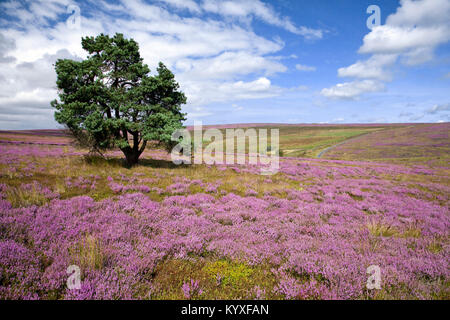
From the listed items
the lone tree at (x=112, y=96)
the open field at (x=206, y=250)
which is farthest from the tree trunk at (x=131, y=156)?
the open field at (x=206, y=250)

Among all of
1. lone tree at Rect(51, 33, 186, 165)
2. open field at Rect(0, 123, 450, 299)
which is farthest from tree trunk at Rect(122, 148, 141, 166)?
open field at Rect(0, 123, 450, 299)

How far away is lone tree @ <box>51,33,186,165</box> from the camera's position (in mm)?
13418

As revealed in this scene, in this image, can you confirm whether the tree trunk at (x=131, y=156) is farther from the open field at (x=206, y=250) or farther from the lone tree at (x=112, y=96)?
the open field at (x=206, y=250)

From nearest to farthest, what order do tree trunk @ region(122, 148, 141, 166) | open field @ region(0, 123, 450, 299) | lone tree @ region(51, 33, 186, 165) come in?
open field @ region(0, 123, 450, 299) → lone tree @ region(51, 33, 186, 165) → tree trunk @ region(122, 148, 141, 166)

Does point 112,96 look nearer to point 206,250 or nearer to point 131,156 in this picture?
point 131,156

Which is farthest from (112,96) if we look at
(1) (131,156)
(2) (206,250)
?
(2) (206,250)

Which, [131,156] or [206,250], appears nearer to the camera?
[206,250]

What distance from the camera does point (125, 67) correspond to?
15031mm

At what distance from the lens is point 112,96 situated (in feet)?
45.6

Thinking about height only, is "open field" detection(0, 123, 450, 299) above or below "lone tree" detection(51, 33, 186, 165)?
below

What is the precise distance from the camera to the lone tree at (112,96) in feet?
44.0

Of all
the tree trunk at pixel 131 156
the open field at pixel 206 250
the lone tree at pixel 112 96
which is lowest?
the open field at pixel 206 250

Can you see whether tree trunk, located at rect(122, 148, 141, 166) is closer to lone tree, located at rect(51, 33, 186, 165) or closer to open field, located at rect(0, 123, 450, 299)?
lone tree, located at rect(51, 33, 186, 165)
